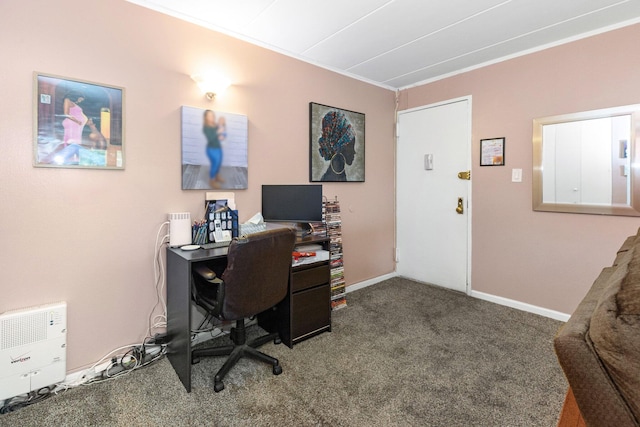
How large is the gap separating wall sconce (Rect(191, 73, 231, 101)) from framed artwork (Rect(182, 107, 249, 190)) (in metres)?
0.14

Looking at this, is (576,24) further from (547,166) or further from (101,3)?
(101,3)

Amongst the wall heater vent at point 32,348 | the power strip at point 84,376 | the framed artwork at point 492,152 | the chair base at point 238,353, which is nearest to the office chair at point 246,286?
the chair base at point 238,353

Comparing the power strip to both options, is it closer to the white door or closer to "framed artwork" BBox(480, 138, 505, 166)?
the white door

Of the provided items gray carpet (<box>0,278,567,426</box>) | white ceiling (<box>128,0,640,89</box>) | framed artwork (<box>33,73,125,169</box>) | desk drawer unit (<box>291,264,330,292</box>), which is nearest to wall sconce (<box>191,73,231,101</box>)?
white ceiling (<box>128,0,640,89</box>)

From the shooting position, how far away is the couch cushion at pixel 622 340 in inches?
23.0

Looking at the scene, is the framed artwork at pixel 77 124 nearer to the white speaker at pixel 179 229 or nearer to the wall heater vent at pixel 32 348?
the white speaker at pixel 179 229

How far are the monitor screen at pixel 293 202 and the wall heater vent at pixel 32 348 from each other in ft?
5.11

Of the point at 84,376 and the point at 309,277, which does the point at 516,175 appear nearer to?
the point at 309,277

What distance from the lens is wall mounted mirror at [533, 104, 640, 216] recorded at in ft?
8.09

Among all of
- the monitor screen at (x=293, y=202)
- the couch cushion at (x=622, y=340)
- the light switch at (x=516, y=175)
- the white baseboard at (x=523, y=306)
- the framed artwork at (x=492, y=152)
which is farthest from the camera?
the framed artwork at (x=492, y=152)

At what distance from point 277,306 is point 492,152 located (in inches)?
104

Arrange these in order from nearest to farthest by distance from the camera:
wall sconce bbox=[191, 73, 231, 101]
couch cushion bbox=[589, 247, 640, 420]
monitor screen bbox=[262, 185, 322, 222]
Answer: couch cushion bbox=[589, 247, 640, 420], wall sconce bbox=[191, 73, 231, 101], monitor screen bbox=[262, 185, 322, 222]

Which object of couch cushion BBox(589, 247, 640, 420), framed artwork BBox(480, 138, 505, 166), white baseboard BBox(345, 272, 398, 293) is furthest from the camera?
white baseboard BBox(345, 272, 398, 293)

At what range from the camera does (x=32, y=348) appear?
1765 mm
